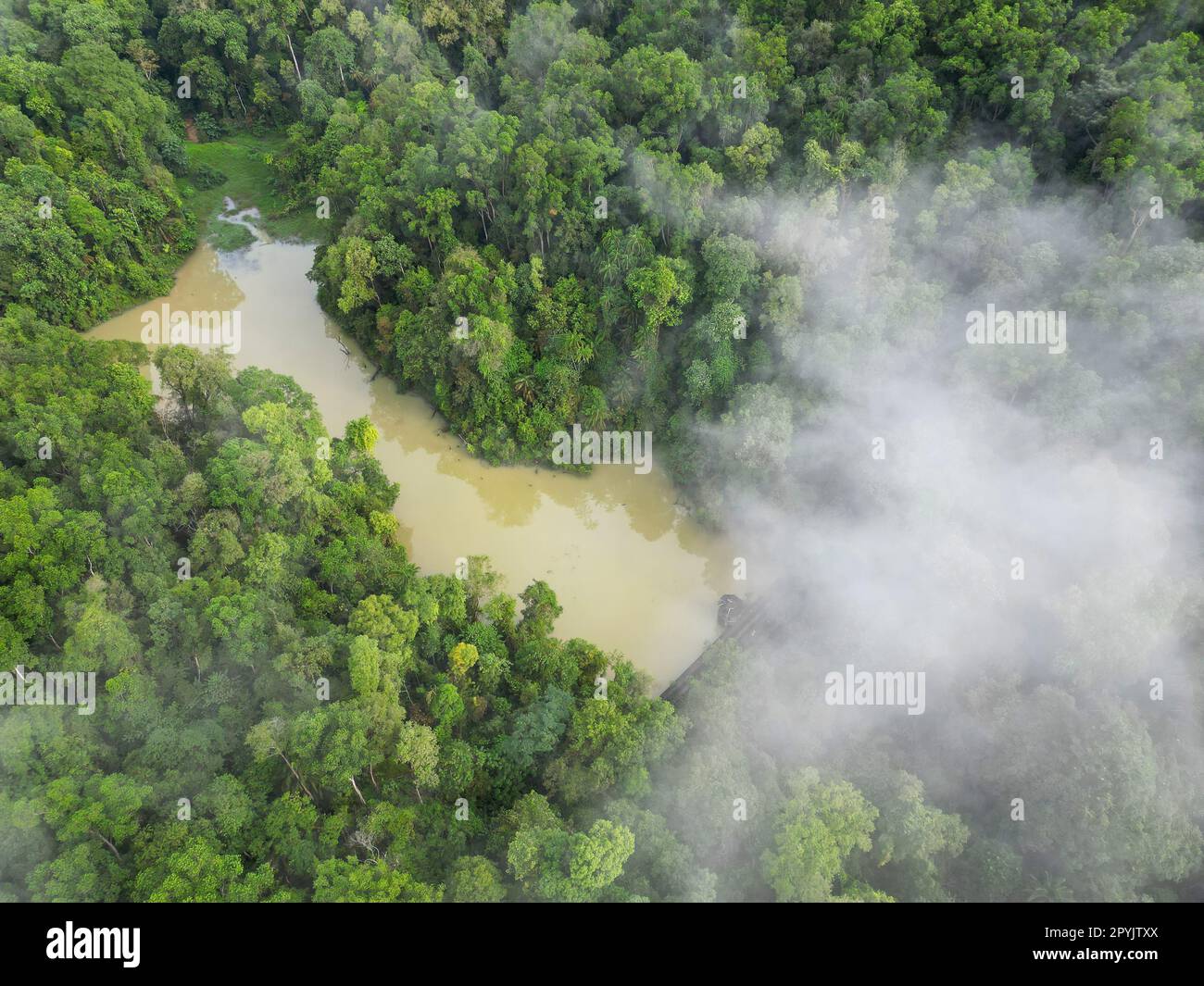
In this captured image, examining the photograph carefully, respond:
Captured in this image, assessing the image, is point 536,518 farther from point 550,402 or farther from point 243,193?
point 243,193

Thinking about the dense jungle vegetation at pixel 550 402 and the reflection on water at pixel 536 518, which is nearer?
the dense jungle vegetation at pixel 550 402

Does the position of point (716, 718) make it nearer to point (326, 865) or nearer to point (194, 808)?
point (326, 865)

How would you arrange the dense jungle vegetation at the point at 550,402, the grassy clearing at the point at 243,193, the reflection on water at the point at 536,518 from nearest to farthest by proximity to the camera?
the dense jungle vegetation at the point at 550,402
the reflection on water at the point at 536,518
the grassy clearing at the point at 243,193

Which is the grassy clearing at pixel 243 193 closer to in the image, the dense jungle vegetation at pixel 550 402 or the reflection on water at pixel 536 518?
the dense jungle vegetation at pixel 550 402

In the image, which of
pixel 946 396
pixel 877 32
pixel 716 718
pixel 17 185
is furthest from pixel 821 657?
pixel 17 185

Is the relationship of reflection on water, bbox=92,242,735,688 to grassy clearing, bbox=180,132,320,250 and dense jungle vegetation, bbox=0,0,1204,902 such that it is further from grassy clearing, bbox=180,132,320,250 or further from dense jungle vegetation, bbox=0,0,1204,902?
grassy clearing, bbox=180,132,320,250

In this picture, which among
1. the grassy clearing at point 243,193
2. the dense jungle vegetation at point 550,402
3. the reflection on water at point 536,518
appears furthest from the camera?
the grassy clearing at point 243,193

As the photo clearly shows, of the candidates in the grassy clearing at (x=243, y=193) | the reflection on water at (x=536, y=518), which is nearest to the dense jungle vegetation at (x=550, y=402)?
the grassy clearing at (x=243, y=193)
